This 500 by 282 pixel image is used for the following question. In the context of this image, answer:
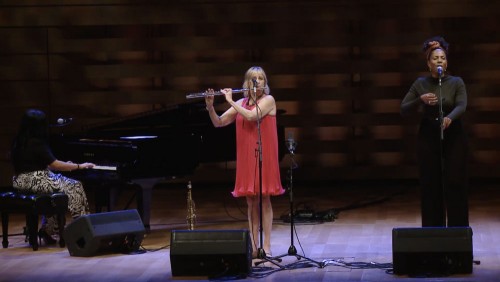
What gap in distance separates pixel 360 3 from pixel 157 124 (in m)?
3.86

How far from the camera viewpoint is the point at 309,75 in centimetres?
1101

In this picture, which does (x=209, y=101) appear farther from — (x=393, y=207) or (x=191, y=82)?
(x=191, y=82)

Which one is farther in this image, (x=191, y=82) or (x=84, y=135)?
(x=191, y=82)

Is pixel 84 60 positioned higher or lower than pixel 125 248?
higher

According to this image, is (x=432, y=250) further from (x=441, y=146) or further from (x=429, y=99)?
(x=429, y=99)

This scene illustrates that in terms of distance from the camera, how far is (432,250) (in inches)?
214

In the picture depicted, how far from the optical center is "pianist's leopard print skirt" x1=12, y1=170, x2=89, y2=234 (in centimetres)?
715

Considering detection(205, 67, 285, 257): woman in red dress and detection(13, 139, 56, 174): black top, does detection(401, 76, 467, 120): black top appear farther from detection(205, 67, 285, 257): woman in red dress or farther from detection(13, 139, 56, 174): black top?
detection(13, 139, 56, 174): black top

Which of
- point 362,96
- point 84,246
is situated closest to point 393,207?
point 362,96

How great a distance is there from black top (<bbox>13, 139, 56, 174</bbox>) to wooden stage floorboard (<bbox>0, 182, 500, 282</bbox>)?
0.68 m

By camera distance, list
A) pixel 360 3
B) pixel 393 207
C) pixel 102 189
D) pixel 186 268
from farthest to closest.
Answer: pixel 360 3 → pixel 393 207 → pixel 102 189 → pixel 186 268

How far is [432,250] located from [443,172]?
0.61 meters

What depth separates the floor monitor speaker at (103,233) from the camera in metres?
6.56

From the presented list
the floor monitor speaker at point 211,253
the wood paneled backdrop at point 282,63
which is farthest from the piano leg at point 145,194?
the wood paneled backdrop at point 282,63
